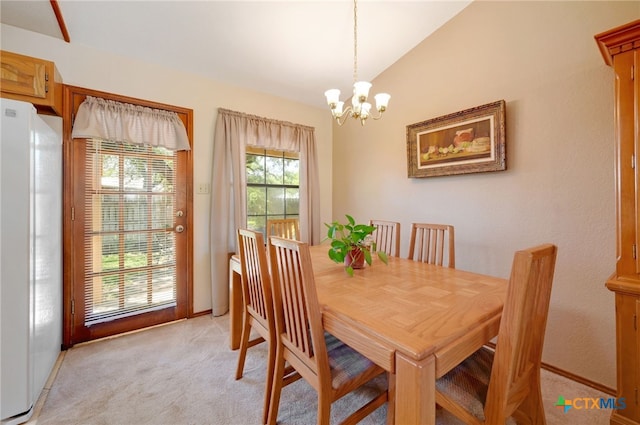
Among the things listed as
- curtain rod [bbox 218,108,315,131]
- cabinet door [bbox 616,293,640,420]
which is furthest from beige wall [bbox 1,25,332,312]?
cabinet door [bbox 616,293,640,420]

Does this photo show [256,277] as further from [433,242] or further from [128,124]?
[128,124]

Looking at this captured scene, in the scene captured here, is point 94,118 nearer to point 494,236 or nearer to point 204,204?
point 204,204

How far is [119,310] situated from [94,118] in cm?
170

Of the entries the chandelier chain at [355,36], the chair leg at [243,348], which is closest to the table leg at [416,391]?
the chair leg at [243,348]

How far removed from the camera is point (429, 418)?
0.81 m

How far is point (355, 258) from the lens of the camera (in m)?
1.70

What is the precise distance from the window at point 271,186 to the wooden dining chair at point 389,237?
→ 139 cm

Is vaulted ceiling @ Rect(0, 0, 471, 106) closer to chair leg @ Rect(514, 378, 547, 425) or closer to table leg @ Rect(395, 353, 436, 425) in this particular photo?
table leg @ Rect(395, 353, 436, 425)

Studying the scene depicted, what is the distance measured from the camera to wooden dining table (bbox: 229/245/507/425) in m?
0.81

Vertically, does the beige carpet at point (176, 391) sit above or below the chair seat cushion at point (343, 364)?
below

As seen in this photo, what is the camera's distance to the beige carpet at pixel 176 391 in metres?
1.45

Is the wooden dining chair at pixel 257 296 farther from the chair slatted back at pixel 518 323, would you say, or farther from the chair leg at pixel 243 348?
the chair slatted back at pixel 518 323

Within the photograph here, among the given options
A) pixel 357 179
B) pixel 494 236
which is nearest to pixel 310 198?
pixel 357 179

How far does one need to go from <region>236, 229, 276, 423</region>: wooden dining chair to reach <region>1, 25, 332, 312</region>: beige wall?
1231 mm
